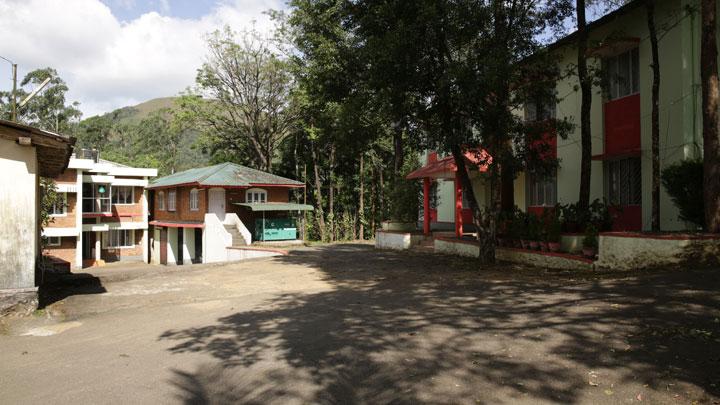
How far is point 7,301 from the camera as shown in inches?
334

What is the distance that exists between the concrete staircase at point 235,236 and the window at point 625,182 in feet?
62.2

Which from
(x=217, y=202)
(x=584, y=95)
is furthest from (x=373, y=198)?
(x=584, y=95)

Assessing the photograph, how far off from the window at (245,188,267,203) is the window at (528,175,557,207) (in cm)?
1634

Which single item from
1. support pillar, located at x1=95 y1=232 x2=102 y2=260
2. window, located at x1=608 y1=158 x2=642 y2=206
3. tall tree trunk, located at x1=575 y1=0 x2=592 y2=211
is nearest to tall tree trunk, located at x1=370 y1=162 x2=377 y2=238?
support pillar, located at x1=95 y1=232 x2=102 y2=260

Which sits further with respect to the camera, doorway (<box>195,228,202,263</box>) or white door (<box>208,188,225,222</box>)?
doorway (<box>195,228,202,263</box>)

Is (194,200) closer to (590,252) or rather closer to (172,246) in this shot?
(172,246)

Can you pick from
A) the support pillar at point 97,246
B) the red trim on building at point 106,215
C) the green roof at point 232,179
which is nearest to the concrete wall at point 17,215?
the green roof at point 232,179

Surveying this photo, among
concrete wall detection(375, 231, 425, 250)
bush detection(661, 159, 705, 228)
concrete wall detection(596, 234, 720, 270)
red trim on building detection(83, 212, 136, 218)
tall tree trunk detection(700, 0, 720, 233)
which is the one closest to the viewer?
concrete wall detection(596, 234, 720, 270)

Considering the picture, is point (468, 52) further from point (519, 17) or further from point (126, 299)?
point (126, 299)

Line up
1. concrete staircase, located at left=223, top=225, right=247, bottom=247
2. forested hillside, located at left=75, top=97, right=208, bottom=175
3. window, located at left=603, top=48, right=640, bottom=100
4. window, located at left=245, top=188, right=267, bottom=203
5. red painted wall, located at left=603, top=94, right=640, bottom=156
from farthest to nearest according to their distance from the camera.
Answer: forested hillside, located at left=75, top=97, right=208, bottom=175 → window, located at left=245, top=188, right=267, bottom=203 → concrete staircase, located at left=223, top=225, right=247, bottom=247 → window, located at left=603, top=48, right=640, bottom=100 → red painted wall, located at left=603, top=94, right=640, bottom=156

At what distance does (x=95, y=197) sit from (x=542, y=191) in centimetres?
2825

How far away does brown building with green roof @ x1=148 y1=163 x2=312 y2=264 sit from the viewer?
27.5 metres

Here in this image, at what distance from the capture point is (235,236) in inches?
1097

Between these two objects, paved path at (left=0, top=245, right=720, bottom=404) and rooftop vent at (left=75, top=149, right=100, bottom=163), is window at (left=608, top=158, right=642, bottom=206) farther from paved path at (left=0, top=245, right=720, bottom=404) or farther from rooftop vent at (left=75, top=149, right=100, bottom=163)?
rooftop vent at (left=75, top=149, right=100, bottom=163)
